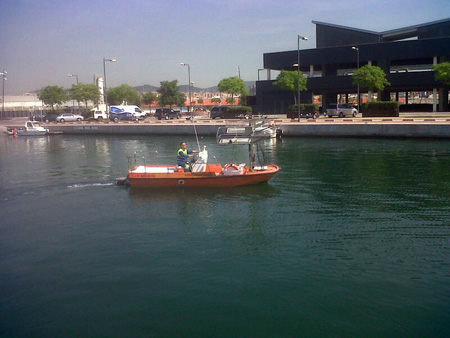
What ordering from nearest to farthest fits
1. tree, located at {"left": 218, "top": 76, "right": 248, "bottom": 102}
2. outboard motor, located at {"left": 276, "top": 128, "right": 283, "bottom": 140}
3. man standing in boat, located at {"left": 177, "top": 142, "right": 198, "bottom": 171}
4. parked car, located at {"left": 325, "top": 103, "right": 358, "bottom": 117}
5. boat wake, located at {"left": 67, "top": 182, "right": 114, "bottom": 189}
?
man standing in boat, located at {"left": 177, "top": 142, "right": 198, "bottom": 171} < boat wake, located at {"left": 67, "top": 182, "right": 114, "bottom": 189} < outboard motor, located at {"left": 276, "top": 128, "right": 283, "bottom": 140} < parked car, located at {"left": 325, "top": 103, "right": 358, "bottom": 117} < tree, located at {"left": 218, "top": 76, "right": 248, "bottom": 102}

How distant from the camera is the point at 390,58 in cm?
5997

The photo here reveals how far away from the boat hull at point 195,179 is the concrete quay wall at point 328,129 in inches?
954

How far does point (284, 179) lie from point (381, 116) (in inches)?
1334

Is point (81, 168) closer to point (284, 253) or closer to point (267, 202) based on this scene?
point (267, 202)

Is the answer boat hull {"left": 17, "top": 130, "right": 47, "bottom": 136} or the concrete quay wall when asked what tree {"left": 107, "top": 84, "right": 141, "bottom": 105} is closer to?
the concrete quay wall

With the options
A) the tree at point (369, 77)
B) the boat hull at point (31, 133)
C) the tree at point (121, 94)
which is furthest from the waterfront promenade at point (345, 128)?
the tree at point (121, 94)

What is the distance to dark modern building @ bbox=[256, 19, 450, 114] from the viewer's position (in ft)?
191

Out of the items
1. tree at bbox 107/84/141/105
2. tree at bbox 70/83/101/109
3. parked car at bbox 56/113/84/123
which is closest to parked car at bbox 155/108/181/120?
parked car at bbox 56/113/84/123

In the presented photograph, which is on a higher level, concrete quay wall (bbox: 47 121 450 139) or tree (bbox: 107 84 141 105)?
tree (bbox: 107 84 141 105)

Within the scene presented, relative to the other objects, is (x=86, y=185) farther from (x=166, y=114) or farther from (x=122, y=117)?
(x=166, y=114)

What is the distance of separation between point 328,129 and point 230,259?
3450 cm

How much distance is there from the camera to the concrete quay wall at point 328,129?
131 ft

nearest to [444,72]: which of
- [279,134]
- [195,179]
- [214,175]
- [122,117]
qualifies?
[279,134]

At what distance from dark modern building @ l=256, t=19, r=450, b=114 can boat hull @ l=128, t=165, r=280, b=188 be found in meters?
40.7
